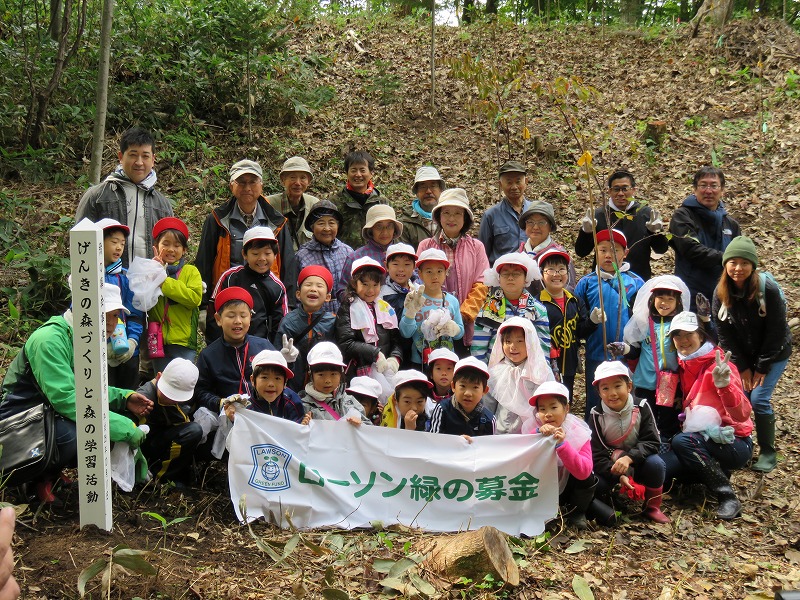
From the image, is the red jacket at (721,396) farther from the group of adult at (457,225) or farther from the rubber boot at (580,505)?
the rubber boot at (580,505)

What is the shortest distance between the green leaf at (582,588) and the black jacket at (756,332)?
121 inches

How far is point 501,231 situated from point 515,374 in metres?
2.22

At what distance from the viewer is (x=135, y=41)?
1204cm

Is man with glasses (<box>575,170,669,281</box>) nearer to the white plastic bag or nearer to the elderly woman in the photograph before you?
the elderly woman

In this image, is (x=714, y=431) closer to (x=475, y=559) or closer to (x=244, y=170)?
(x=475, y=559)

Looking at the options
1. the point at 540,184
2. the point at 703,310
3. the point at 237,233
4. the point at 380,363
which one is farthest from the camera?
the point at 540,184

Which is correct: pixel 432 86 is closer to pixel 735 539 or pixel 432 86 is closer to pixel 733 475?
pixel 733 475

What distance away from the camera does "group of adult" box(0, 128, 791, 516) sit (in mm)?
6770

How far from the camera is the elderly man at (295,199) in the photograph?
25.8ft

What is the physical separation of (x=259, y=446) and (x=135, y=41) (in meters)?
8.92

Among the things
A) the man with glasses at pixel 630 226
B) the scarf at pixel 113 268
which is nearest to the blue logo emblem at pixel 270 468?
the scarf at pixel 113 268

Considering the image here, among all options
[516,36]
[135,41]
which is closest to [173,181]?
[135,41]

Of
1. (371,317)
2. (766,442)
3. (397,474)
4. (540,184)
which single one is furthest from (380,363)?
(540,184)

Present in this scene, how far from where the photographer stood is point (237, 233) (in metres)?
7.18
